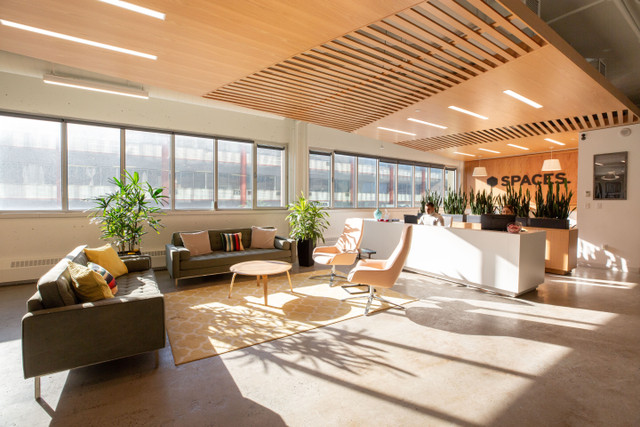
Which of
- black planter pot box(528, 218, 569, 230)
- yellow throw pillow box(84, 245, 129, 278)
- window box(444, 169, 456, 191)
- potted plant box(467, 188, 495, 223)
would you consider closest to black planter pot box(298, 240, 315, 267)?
yellow throw pillow box(84, 245, 129, 278)

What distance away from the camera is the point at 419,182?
36.5 ft

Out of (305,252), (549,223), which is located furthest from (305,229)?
(549,223)

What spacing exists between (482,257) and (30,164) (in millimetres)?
7474

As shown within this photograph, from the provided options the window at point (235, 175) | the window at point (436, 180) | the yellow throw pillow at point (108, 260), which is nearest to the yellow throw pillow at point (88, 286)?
the yellow throw pillow at point (108, 260)

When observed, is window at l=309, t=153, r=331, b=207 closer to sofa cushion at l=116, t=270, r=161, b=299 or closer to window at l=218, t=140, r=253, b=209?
window at l=218, t=140, r=253, b=209

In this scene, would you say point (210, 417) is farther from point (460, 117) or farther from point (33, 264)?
point (460, 117)

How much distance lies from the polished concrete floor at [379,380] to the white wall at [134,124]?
1.88 meters

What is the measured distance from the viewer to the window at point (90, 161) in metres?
5.44

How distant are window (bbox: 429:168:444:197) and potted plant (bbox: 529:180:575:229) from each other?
5338 mm

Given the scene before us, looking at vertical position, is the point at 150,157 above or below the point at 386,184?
above

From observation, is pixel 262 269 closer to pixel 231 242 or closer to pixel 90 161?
pixel 231 242

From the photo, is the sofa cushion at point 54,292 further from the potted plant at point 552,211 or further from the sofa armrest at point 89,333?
the potted plant at point 552,211

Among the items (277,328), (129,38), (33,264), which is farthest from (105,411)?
(33,264)

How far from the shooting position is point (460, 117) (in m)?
5.71
